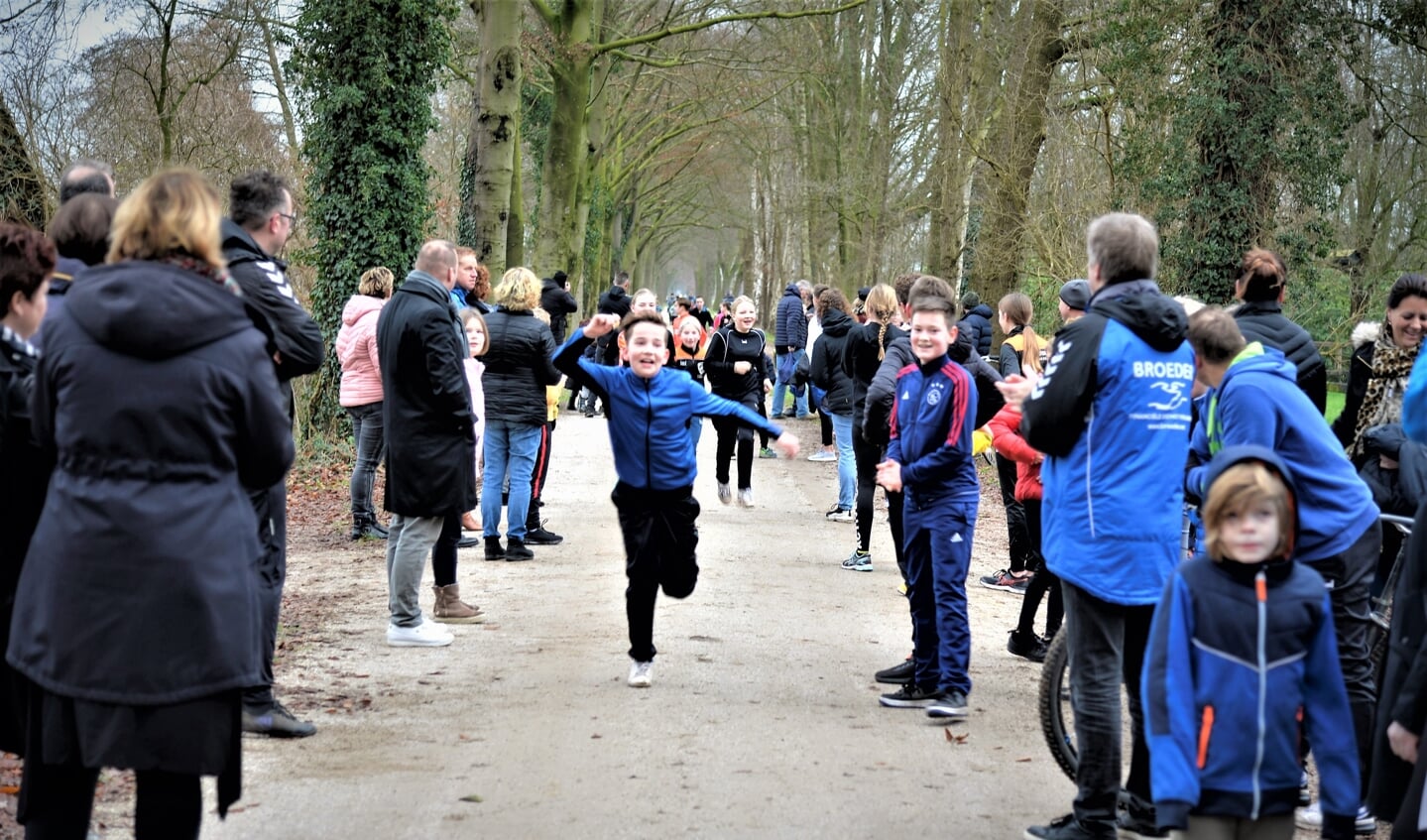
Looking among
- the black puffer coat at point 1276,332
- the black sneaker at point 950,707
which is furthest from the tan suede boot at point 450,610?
the black puffer coat at point 1276,332

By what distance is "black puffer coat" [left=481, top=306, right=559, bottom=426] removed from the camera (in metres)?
11.3

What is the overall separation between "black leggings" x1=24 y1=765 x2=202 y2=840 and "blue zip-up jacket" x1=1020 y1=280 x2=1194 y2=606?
3.03 m

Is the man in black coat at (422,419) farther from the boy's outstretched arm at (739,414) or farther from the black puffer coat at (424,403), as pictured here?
the boy's outstretched arm at (739,414)

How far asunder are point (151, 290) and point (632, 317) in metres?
3.85

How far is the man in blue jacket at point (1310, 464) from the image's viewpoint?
5.29 metres

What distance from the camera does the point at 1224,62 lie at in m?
17.0

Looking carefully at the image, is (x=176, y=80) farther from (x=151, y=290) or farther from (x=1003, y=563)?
(x=151, y=290)

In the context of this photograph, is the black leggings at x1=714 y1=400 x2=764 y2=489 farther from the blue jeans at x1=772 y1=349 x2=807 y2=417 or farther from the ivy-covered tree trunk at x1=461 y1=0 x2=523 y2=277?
A: the blue jeans at x1=772 y1=349 x2=807 y2=417

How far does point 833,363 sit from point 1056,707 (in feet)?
27.5

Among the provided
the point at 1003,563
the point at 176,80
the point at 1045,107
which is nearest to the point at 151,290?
the point at 1003,563

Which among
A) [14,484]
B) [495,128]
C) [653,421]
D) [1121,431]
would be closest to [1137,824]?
[1121,431]

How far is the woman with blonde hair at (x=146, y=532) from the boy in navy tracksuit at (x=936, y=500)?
3874mm

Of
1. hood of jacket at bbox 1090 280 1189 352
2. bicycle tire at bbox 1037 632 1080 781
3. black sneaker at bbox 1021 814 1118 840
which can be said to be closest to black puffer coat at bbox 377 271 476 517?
bicycle tire at bbox 1037 632 1080 781

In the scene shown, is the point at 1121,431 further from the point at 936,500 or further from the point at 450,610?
the point at 450,610
